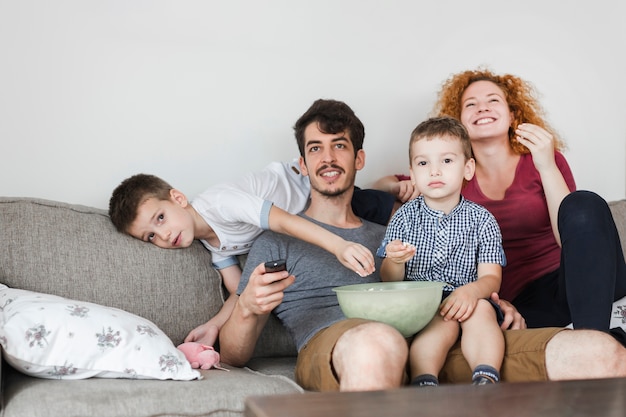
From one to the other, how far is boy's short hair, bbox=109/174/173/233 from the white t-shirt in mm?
120

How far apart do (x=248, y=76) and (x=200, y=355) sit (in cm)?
113

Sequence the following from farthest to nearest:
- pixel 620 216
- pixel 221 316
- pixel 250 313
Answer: pixel 620 216, pixel 221 316, pixel 250 313

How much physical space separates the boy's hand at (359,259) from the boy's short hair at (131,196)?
26.2 inches

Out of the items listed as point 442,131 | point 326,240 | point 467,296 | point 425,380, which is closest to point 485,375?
point 425,380

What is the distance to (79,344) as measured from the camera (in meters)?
1.86

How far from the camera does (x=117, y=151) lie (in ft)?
8.80

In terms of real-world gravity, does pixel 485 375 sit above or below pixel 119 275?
below

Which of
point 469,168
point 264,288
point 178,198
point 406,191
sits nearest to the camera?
point 264,288

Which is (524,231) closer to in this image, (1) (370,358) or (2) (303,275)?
(2) (303,275)

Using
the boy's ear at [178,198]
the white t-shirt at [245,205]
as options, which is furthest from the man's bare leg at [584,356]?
the boy's ear at [178,198]

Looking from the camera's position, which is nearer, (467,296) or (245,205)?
(467,296)

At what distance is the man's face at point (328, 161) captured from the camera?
2324mm

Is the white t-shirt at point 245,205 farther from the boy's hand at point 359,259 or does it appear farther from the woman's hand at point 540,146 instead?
the woman's hand at point 540,146

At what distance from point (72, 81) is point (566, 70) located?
1922 millimetres
